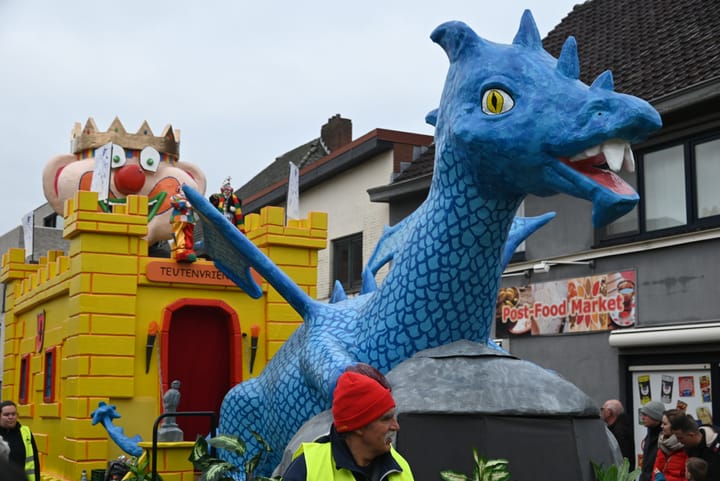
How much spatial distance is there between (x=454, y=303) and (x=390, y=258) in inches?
44.7

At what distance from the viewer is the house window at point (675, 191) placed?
1083cm

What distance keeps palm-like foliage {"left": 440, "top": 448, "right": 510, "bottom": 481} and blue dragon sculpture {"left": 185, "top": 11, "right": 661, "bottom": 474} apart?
0.85 meters

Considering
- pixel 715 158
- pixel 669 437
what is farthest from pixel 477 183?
pixel 715 158

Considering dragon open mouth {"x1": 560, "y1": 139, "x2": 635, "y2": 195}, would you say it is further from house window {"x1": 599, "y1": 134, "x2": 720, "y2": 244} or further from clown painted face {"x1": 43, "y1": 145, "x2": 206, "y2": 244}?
clown painted face {"x1": 43, "y1": 145, "x2": 206, "y2": 244}

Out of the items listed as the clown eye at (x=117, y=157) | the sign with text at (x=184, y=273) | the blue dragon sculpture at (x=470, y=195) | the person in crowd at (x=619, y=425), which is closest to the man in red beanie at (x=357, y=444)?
the blue dragon sculpture at (x=470, y=195)

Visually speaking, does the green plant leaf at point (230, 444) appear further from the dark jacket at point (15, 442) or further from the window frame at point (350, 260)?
the window frame at point (350, 260)

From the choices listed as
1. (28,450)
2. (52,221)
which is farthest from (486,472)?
(52,221)

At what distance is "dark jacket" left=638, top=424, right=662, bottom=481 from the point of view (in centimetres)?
675

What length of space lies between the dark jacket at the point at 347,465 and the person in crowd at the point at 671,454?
13.3 feet

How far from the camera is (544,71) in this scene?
3.62 metres

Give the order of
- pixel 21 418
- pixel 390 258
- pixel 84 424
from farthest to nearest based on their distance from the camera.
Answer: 1. pixel 21 418
2. pixel 84 424
3. pixel 390 258

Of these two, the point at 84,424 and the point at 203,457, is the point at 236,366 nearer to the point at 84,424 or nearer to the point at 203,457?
the point at 84,424

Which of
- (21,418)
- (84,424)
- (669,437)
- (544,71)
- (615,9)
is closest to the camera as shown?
(544,71)

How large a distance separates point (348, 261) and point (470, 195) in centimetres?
1516
